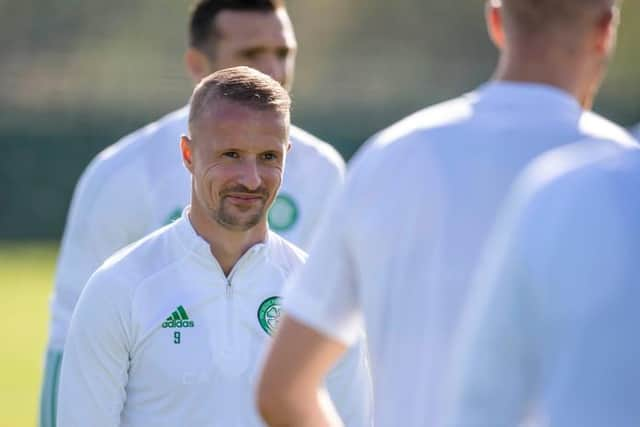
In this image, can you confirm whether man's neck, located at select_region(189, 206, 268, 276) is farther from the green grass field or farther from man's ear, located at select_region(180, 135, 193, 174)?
the green grass field

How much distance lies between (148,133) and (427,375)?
2960mm

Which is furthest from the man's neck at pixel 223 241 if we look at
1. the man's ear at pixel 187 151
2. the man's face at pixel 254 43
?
the man's face at pixel 254 43

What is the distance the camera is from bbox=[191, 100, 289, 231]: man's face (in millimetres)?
4309

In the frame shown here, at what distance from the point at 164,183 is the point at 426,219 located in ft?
8.88

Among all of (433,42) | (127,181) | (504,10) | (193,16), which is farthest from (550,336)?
(433,42)

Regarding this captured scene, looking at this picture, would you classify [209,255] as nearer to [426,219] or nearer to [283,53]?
[426,219]

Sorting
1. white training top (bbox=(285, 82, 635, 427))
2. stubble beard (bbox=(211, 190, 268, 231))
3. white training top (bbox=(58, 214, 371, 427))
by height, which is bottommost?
white training top (bbox=(58, 214, 371, 427))

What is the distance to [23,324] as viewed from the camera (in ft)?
57.0

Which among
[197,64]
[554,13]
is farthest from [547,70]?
[197,64]

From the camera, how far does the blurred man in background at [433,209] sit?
3037 mm

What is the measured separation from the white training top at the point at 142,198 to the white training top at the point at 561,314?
306cm

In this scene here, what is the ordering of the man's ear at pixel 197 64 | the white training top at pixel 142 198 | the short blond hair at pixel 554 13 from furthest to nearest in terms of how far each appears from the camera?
the man's ear at pixel 197 64
the white training top at pixel 142 198
the short blond hair at pixel 554 13

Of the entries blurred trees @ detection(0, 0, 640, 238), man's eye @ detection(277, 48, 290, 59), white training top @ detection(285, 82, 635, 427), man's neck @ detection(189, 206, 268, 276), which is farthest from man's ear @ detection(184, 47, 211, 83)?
blurred trees @ detection(0, 0, 640, 238)

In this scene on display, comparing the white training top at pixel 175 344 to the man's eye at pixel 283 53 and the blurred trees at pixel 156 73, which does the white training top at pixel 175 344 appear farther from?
the blurred trees at pixel 156 73
